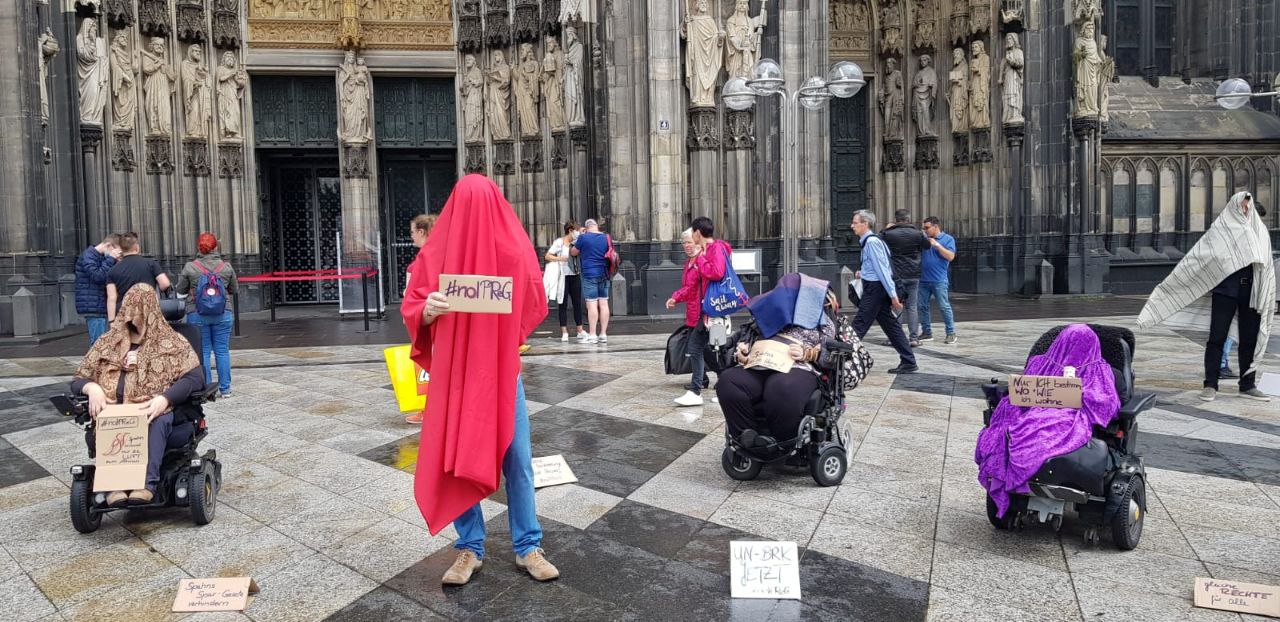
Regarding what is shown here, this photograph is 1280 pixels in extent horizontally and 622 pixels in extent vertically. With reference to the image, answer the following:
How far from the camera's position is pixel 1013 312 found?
50.9 ft

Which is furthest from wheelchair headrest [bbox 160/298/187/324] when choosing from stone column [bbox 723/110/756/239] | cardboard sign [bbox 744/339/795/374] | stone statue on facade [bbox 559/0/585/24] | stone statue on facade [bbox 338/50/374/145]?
stone statue on facade [bbox 338/50/374/145]

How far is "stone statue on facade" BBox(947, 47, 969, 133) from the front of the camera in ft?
63.6

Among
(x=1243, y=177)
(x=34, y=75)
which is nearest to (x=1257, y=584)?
(x=34, y=75)

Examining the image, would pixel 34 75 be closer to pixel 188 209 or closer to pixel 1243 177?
pixel 188 209

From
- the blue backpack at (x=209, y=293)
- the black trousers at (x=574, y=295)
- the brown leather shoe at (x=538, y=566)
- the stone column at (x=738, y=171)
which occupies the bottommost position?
the brown leather shoe at (x=538, y=566)

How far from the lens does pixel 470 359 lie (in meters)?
3.64

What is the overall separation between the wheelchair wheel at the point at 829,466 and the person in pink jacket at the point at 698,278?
7.06 feet

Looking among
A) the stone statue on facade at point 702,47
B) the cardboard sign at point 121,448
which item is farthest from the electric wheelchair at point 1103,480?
the stone statue on facade at point 702,47

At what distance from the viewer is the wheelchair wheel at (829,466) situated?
204 inches

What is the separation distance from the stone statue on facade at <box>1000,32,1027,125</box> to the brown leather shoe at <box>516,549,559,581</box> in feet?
59.0

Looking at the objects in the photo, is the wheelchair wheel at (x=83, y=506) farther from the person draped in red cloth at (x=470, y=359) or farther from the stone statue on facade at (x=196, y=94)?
the stone statue on facade at (x=196, y=94)

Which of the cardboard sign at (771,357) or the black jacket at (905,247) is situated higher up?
the black jacket at (905,247)

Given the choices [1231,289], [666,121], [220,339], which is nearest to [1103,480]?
[1231,289]

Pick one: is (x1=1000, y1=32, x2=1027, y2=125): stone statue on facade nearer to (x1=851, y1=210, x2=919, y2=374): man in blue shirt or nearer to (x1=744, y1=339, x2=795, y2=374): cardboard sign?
(x1=851, y1=210, x2=919, y2=374): man in blue shirt
